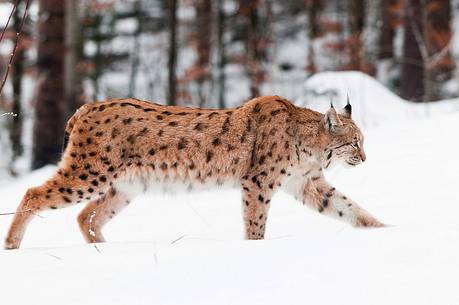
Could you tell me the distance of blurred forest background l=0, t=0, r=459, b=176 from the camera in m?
11.1

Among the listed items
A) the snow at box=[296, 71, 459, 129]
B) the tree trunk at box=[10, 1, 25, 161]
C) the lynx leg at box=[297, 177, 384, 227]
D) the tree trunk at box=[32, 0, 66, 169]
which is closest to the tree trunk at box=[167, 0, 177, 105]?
the tree trunk at box=[10, 1, 25, 161]

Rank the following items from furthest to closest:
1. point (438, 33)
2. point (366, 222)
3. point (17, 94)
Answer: point (17, 94) < point (438, 33) < point (366, 222)

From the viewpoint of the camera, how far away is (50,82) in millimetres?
11125

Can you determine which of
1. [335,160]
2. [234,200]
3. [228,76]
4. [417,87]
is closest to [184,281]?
[335,160]

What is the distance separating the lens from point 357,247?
362 centimetres

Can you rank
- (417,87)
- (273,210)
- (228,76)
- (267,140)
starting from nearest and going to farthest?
(267,140), (273,210), (417,87), (228,76)

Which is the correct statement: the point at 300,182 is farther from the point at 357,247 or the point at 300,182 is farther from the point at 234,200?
the point at 357,247

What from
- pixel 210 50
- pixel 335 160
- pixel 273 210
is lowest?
pixel 273 210

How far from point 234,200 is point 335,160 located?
4.80 feet

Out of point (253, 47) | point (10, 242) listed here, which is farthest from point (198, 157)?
point (253, 47)

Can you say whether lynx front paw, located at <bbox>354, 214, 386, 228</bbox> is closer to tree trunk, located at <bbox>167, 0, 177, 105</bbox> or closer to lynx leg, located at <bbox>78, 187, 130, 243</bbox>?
lynx leg, located at <bbox>78, 187, 130, 243</bbox>

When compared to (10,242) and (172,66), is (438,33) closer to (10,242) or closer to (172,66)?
(172,66)

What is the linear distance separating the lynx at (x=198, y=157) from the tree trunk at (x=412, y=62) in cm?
965

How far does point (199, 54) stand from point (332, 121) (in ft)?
48.3
